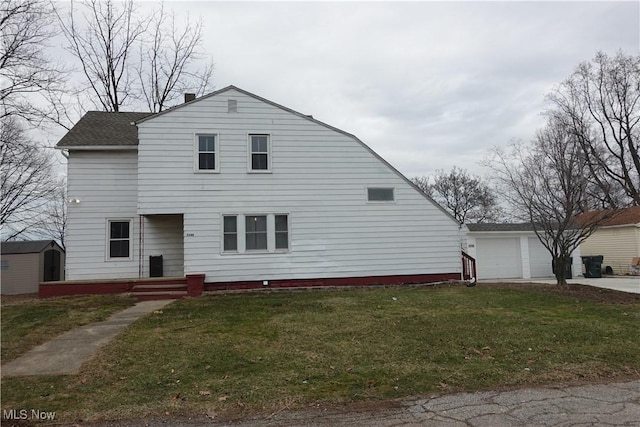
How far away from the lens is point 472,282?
1541 centimetres

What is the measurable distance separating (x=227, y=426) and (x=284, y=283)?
10.0 meters

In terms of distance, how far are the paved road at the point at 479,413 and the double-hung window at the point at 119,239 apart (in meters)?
11.5

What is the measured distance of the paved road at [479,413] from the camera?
164 inches

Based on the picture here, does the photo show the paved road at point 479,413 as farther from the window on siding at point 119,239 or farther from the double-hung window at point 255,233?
the window on siding at point 119,239

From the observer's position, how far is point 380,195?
1507 cm

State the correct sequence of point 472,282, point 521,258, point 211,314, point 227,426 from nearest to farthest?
point 227,426 < point 211,314 < point 472,282 < point 521,258

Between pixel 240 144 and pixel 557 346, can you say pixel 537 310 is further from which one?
pixel 240 144

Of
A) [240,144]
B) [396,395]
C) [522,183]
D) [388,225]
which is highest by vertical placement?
[240,144]

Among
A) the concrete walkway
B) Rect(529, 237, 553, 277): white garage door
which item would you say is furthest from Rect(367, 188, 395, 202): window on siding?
Rect(529, 237, 553, 277): white garage door

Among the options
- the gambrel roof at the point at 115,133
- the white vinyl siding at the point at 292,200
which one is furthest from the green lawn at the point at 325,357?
the gambrel roof at the point at 115,133

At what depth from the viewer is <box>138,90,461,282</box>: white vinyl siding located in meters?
13.8

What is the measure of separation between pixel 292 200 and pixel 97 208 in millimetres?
6649

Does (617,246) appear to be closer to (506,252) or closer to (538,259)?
(538,259)

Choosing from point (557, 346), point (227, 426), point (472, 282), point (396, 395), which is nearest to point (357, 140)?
point (472, 282)
